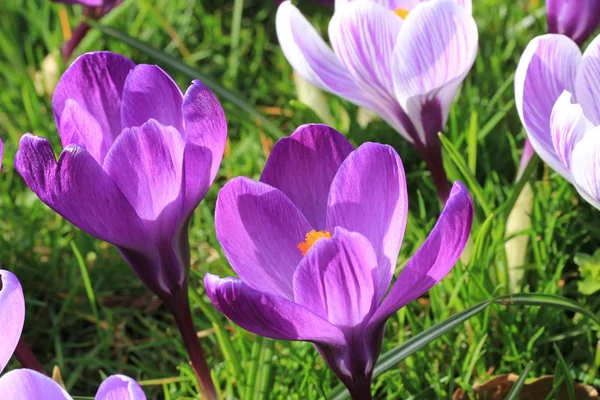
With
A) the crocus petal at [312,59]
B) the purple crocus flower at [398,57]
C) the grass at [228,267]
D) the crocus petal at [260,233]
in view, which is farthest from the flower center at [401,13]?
the crocus petal at [260,233]

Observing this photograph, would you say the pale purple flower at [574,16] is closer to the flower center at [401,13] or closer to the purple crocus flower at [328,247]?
the flower center at [401,13]

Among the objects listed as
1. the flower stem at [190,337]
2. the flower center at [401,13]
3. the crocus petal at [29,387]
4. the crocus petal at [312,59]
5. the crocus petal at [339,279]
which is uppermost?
the flower center at [401,13]

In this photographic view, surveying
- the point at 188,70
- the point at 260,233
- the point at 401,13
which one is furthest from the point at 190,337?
the point at 188,70

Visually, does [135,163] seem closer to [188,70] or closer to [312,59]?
[312,59]

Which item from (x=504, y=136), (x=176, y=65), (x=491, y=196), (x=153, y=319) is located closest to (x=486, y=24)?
(x=504, y=136)

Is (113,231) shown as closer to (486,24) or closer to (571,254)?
(571,254)

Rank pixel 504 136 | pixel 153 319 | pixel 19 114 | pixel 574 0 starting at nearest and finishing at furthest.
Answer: pixel 574 0 → pixel 153 319 → pixel 504 136 → pixel 19 114

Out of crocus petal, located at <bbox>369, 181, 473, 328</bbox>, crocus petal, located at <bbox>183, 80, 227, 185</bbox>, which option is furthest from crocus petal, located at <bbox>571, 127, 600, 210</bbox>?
crocus petal, located at <bbox>183, 80, 227, 185</bbox>
